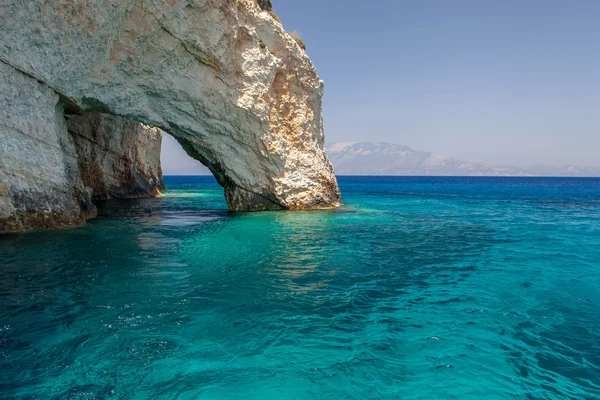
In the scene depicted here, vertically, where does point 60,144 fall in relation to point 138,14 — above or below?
below

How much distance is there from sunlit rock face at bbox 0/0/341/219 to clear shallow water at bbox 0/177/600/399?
7.49 metres

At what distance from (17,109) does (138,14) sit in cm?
649

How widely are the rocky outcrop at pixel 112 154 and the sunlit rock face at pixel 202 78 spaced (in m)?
9.71

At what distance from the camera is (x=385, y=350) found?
19.5 ft

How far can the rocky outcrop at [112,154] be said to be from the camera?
29531 millimetres

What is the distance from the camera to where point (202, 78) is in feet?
65.9

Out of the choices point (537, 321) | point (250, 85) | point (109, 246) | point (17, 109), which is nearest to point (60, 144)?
point (17, 109)

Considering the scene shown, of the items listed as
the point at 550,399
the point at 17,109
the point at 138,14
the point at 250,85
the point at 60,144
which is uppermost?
the point at 138,14

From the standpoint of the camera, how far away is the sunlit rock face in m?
14.8

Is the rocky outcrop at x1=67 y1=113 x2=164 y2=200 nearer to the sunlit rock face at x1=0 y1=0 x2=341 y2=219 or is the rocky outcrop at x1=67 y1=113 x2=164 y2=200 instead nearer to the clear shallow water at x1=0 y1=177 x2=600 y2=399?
the sunlit rock face at x1=0 y1=0 x2=341 y2=219

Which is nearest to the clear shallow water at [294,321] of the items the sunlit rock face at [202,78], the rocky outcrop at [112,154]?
the sunlit rock face at [202,78]

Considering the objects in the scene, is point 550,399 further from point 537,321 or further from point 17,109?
point 17,109

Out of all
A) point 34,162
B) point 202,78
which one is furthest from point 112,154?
point 34,162

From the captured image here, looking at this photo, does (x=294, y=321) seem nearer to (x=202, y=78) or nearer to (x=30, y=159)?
(x=30, y=159)
